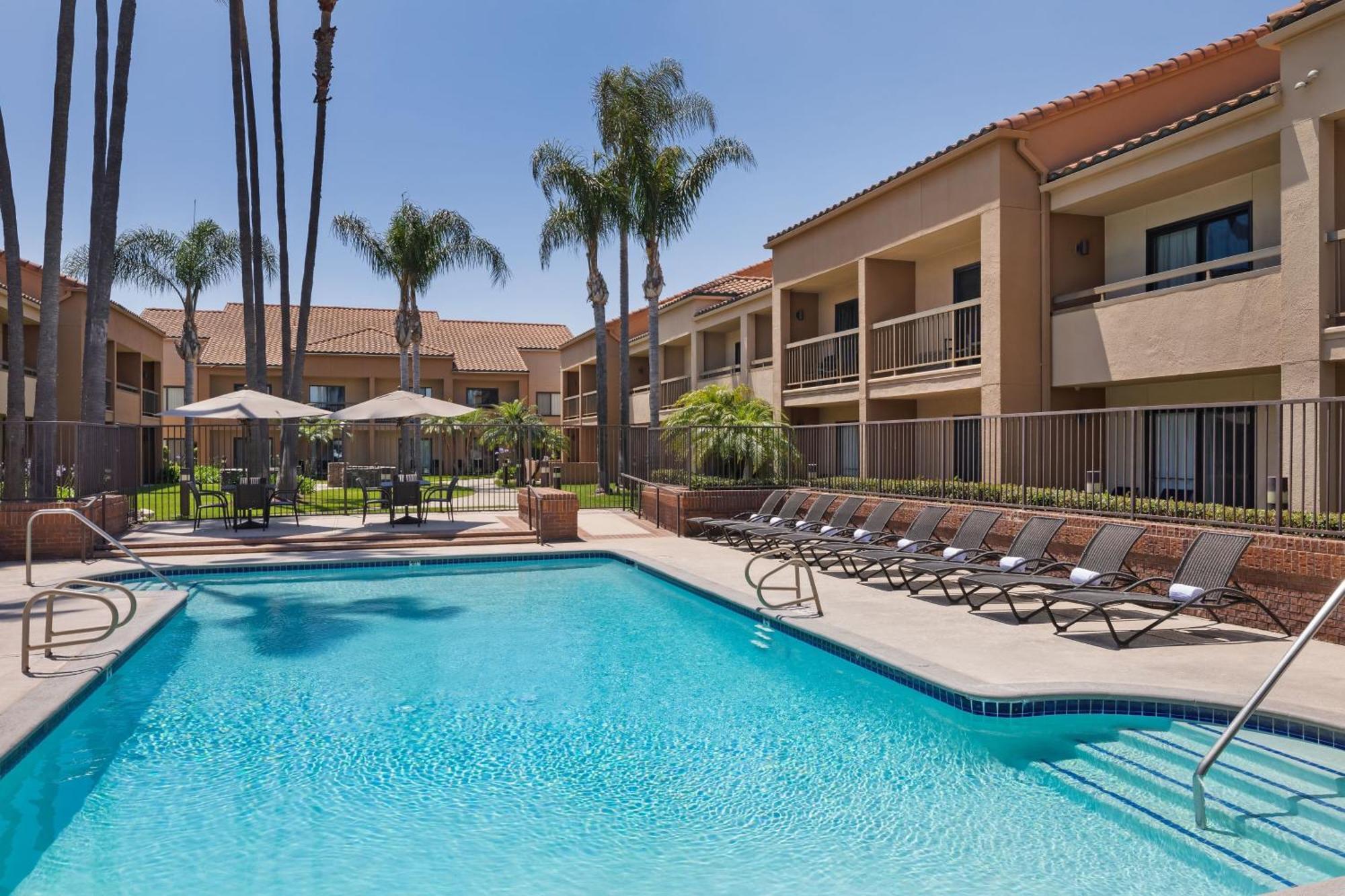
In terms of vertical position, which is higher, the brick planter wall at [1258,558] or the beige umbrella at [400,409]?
the beige umbrella at [400,409]

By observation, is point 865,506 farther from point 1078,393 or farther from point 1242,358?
point 1242,358

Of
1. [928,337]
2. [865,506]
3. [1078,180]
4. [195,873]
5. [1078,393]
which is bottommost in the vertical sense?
[195,873]

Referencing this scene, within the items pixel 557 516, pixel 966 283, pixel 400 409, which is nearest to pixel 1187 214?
pixel 966 283

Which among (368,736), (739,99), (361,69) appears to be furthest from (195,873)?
(361,69)

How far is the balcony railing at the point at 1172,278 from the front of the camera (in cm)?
1226

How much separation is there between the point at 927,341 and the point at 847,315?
15.2 ft

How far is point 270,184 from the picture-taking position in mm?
26375

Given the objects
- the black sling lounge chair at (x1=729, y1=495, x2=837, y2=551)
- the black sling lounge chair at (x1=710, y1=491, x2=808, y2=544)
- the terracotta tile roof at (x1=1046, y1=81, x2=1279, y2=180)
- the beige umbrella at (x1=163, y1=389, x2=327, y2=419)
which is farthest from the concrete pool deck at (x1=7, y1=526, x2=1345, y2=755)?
the terracotta tile roof at (x1=1046, y1=81, x2=1279, y2=180)

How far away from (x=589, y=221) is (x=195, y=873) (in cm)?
2389

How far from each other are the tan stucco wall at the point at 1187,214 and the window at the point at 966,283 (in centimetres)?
253

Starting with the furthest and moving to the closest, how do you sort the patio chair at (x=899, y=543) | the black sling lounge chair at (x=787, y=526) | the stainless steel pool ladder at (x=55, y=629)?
the black sling lounge chair at (x=787, y=526) → the patio chair at (x=899, y=543) → the stainless steel pool ladder at (x=55, y=629)

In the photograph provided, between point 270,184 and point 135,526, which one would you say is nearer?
point 135,526

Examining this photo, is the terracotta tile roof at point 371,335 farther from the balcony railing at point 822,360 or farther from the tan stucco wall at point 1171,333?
the tan stucco wall at point 1171,333

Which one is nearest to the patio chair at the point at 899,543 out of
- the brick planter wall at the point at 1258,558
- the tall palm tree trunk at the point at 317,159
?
the brick planter wall at the point at 1258,558
